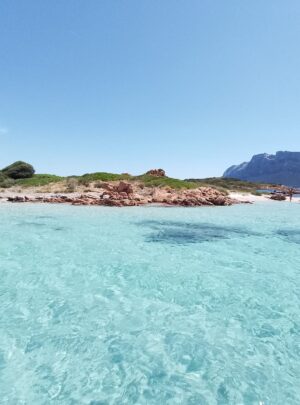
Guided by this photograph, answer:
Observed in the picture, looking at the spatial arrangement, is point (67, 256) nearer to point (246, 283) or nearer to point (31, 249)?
point (31, 249)

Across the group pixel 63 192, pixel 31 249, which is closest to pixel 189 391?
pixel 31 249

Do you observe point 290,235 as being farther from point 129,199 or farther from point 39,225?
point 129,199

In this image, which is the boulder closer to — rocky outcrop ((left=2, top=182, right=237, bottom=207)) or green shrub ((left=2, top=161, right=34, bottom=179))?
rocky outcrop ((left=2, top=182, right=237, bottom=207))

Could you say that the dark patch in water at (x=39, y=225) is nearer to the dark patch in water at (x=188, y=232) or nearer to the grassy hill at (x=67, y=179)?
the dark patch in water at (x=188, y=232)

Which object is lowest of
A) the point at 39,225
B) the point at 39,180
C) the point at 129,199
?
the point at 39,225

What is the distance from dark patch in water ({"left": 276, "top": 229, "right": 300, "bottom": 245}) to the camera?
49.5ft

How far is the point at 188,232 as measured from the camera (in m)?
16.2

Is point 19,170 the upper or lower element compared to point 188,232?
upper

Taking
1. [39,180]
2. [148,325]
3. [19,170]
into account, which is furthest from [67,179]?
[148,325]

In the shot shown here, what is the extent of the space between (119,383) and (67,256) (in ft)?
23.2

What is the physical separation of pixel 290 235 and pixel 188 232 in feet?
19.0

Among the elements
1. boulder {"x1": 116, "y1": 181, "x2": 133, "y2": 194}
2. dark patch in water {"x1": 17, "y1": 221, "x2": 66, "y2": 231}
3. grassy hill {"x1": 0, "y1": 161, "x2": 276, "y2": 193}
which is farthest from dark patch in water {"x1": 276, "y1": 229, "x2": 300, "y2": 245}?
grassy hill {"x1": 0, "y1": 161, "x2": 276, "y2": 193}

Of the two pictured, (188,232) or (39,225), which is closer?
(188,232)

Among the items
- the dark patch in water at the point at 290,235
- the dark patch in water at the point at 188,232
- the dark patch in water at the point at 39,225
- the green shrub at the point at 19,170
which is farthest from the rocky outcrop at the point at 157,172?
the dark patch in water at the point at 39,225
